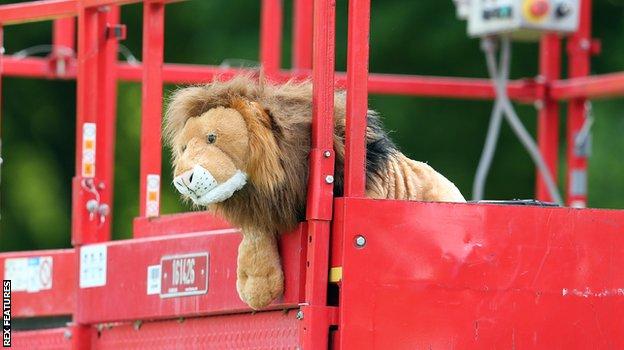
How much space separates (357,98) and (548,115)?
3981 mm

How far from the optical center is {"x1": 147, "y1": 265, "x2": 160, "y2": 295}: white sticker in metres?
5.48

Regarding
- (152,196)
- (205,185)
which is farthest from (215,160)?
(152,196)

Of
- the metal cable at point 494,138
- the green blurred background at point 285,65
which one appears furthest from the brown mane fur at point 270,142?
the green blurred background at point 285,65

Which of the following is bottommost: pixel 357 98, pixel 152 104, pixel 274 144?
pixel 274 144

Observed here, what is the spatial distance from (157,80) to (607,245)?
1.72 metres

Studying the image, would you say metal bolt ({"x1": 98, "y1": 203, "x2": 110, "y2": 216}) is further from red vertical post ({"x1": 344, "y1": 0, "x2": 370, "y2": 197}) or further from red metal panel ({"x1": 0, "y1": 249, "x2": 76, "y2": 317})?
red vertical post ({"x1": 344, "y1": 0, "x2": 370, "y2": 197})

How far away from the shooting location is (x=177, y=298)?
539cm

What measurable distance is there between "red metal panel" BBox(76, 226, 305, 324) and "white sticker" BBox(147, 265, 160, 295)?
2 cm

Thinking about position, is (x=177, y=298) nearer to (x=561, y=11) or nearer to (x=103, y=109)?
(x=103, y=109)

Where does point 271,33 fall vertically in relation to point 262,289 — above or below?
above

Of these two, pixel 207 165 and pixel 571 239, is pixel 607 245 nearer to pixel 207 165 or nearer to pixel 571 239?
pixel 571 239

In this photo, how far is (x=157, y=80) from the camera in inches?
233

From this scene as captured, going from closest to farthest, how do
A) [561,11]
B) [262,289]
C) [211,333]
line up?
[262,289]
[211,333]
[561,11]

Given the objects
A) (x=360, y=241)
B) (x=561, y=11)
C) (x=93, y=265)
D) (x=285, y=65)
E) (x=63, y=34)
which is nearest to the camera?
(x=360, y=241)
